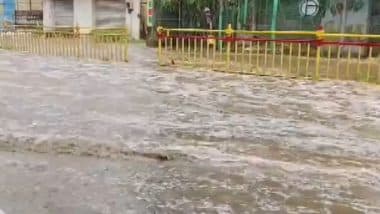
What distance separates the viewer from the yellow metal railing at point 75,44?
15.6 meters

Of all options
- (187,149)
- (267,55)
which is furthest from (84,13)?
(187,149)

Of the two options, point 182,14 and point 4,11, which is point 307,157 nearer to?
point 182,14

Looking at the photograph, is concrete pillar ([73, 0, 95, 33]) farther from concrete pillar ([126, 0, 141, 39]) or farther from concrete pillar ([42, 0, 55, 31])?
concrete pillar ([126, 0, 141, 39])

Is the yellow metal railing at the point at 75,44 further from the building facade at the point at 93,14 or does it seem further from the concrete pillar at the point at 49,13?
the concrete pillar at the point at 49,13

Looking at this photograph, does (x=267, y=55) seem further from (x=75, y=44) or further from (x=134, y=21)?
(x=134, y=21)

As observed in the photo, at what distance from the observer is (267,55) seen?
1352cm

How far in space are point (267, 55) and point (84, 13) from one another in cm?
1725

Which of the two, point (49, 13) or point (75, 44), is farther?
point (49, 13)

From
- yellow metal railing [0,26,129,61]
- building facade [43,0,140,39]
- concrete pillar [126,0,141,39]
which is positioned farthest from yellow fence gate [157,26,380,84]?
building facade [43,0,140,39]

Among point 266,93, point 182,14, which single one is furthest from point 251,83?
point 182,14

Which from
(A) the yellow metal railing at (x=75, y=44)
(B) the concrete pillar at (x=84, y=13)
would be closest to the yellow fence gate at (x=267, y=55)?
(A) the yellow metal railing at (x=75, y=44)

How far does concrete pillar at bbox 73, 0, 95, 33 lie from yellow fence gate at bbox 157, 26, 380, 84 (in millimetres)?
14756

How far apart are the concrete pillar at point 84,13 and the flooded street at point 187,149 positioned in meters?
18.8

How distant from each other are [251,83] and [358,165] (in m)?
5.82
